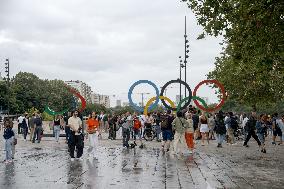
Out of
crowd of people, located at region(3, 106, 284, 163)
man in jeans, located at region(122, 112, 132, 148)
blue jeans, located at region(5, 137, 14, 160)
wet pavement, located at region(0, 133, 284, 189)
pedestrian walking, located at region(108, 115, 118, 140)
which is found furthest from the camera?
pedestrian walking, located at region(108, 115, 118, 140)

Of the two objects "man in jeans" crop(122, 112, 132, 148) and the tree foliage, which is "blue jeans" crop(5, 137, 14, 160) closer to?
"man in jeans" crop(122, 112, 132, 148)

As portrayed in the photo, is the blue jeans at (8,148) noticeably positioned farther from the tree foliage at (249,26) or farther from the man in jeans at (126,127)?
the tree foliage at (249,26)

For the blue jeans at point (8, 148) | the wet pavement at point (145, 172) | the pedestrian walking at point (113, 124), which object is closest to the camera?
the wet pavement at point (145, 172)

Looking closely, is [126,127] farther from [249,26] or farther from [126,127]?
[249,26]

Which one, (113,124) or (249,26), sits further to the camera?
(113,124)

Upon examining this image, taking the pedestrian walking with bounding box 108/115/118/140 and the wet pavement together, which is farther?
the pedestrian walking with bounding box 108/115/118/140

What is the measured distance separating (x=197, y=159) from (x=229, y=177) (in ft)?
17.1

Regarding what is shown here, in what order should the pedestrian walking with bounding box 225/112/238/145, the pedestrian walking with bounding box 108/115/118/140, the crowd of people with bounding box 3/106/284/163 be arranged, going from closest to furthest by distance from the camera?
the crowd of people with bounding box 3/106/284/163
the pedestrian walking with bounding box 225/112/238/145
the pedestrian walking with bounding box 108/115/118/140

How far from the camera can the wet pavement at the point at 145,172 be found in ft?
35.6

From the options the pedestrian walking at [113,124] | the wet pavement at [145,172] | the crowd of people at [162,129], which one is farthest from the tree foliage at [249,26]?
the pedestrian walking at [113,124]

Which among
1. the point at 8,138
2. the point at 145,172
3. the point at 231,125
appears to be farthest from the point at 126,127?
the point at 145,172

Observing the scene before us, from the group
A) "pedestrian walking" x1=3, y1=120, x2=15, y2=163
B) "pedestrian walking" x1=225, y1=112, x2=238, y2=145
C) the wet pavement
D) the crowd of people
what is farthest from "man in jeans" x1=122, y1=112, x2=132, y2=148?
"pedestrian walking" x1=3, y1=120, x2=15, y2=163

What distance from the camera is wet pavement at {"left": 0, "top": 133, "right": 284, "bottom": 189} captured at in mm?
10859

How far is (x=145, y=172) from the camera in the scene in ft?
42.9
